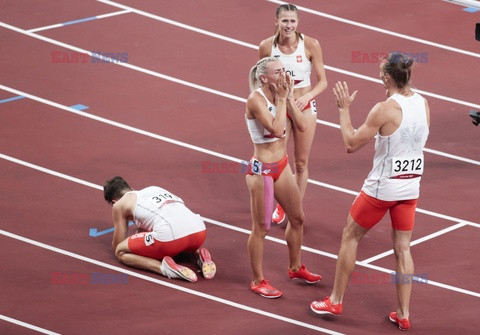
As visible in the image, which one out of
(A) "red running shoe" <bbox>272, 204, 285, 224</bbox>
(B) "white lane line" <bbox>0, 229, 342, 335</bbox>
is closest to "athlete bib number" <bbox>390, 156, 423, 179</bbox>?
(B) "white lane line" <bbox>0, 229, 342, 335</bbox>

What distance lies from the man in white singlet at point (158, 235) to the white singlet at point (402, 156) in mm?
1945

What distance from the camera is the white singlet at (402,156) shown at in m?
9.29

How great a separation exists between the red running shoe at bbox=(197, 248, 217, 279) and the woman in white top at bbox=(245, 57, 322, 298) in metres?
0.45

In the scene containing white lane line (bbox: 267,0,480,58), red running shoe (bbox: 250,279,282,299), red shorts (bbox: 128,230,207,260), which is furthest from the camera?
white lane line (bbox: 267,0,480,58)

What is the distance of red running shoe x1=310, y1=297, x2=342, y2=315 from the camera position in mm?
9945

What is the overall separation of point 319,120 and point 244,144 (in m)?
1.22

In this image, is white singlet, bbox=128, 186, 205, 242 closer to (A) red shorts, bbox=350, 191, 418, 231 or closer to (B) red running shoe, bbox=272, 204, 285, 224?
(B) red running shoe, bbox=272, 204, 285, 224

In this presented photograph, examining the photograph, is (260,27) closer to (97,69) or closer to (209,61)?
(209,61)

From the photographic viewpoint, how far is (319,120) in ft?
46.9

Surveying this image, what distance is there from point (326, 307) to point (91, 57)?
710 centimetres

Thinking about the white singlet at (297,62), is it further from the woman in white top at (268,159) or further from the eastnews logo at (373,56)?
the eastnews logo at (373,56)

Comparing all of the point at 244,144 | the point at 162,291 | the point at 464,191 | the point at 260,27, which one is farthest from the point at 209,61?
the point at 162,291

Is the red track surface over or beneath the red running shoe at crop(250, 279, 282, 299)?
over

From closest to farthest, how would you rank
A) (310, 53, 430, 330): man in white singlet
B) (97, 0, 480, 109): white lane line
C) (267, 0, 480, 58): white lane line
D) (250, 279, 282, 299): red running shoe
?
(310, 53, 430, 330): man in white singlet < (250, 279, 282, 299): red running shoe < (97, 0, 480, 109): white lane line < (267, 0, 480, 58): white lane line
